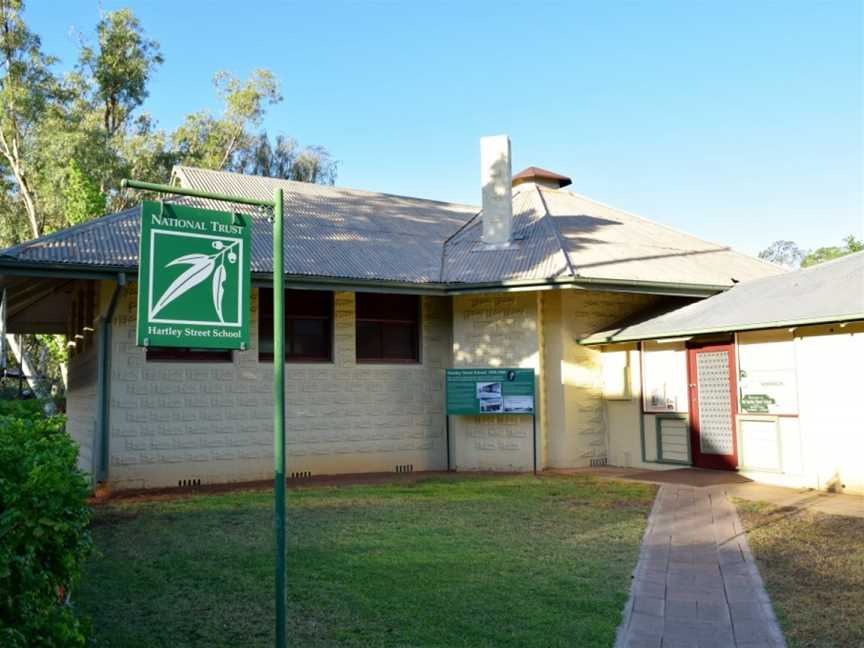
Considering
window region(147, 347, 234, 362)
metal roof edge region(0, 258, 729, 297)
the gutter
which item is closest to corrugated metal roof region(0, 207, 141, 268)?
metal roof edge region(0, 258, 729, 297)

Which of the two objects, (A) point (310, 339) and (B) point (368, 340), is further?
(B) point (368, 340)

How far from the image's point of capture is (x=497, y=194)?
49.7 ft

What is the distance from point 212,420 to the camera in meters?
12.1

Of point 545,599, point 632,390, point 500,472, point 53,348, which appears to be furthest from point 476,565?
point 53,348

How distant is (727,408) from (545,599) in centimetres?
771

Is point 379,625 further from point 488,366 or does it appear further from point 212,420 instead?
point 488,366

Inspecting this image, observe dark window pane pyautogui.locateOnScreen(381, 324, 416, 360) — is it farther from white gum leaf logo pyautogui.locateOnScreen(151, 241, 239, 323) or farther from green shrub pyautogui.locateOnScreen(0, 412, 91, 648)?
green shrub pyautogui.locateOnScreen(0, 412, 91, 648)

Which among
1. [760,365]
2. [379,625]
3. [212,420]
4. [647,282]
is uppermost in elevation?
[647,282]

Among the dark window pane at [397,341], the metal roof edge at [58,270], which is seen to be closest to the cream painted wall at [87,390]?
the metal roof edge at [58,270]

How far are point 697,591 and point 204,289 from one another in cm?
447

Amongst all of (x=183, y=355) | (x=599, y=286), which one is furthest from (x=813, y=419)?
(x=183, y=355)

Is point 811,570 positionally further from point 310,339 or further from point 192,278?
point 310,339

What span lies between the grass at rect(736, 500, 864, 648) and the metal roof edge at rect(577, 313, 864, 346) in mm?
2609

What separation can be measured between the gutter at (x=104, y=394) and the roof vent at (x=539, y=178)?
1039cm
